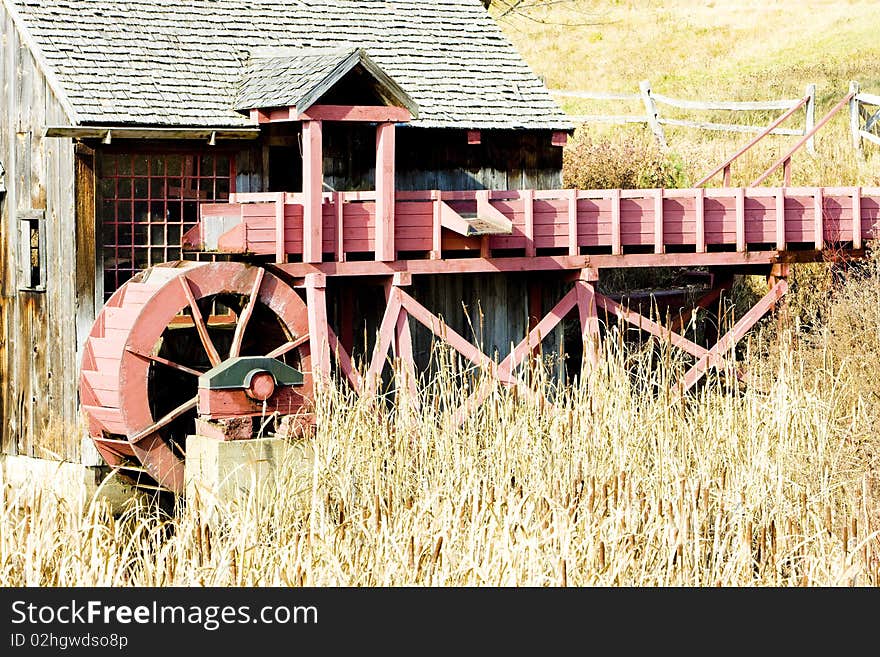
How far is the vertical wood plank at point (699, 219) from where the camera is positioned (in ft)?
55.8

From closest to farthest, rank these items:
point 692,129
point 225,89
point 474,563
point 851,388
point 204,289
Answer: point 474,563 < point 851,388 < point 204,289 < point 225,89 < point 692,129

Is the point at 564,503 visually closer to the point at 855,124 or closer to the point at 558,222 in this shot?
the point at 558,222

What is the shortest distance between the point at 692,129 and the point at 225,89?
16.9m

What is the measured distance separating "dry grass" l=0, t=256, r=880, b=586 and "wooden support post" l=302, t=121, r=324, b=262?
285 centimetres

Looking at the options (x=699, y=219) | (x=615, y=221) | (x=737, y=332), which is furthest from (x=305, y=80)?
(x=737, y=332)

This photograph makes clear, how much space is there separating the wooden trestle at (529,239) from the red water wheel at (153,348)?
28 cm

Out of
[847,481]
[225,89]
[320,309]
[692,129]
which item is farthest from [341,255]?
[692,129]

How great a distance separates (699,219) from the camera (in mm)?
17016

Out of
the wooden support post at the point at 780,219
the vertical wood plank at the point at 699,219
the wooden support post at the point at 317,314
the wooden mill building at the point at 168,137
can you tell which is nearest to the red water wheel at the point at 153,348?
the wooden support post at the point at 317,314

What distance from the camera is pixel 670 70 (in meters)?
39.8

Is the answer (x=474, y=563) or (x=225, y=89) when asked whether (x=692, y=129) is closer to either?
(x=225, y=89)

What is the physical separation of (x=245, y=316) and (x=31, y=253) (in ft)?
8.27

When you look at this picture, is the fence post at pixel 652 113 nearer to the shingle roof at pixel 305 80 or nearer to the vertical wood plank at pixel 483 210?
the vertical wood plank at pixel 483 210

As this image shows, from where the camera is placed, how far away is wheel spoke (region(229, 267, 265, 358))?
1502 cm
